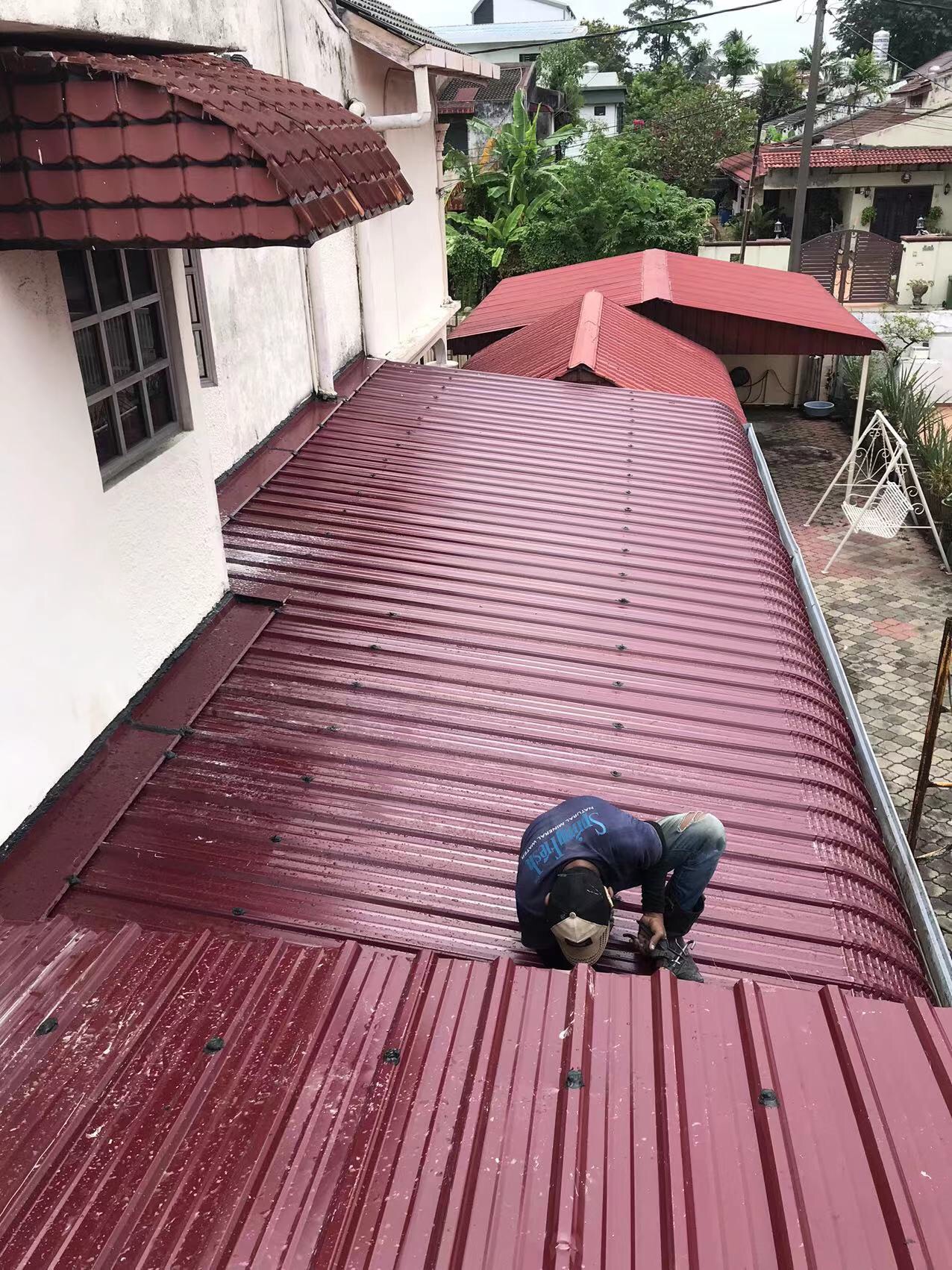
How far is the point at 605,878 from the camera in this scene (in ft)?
13.0

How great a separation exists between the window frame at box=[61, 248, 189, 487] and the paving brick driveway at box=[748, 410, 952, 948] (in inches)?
279

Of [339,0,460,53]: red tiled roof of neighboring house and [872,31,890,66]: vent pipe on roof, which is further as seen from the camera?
[872,31,890,66]: vent pipe on roof

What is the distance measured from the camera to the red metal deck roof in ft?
49.1

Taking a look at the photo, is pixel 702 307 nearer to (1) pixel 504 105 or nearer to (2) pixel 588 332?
(2) pixel 588 332

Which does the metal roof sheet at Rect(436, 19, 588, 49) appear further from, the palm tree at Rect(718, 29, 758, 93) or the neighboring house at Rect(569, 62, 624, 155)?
the palm tree at Rect(718, 29, 758, 93)

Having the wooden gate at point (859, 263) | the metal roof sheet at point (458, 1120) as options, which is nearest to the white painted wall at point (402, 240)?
the metal roof sheet at point (458, 1120)

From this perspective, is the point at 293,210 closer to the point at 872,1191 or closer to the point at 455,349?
the point at 872,1191

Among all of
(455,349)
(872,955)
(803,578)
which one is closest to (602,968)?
(872,955)

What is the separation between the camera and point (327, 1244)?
220 cm

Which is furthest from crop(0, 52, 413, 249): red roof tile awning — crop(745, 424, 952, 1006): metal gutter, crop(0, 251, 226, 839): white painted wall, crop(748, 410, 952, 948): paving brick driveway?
crop(748, 410, 952, 948): paving brick driveway

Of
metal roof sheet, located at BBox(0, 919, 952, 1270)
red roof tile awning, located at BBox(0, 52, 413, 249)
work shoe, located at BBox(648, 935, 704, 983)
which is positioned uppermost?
red roof tile awning, located at BBox(0, 52, 413, 249)

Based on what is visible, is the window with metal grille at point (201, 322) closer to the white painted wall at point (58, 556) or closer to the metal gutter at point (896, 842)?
the white painted wall at point (58, 556)

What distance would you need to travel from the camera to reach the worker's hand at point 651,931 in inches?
153

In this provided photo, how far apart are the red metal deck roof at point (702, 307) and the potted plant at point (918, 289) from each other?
541 inches
